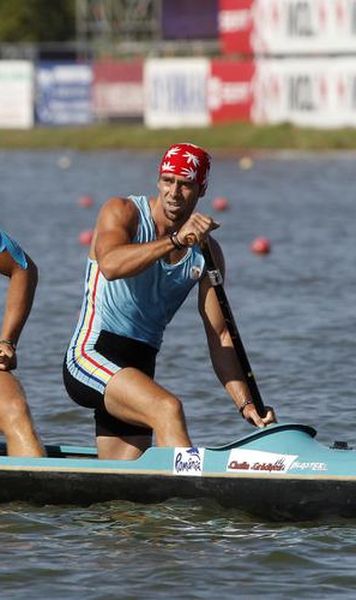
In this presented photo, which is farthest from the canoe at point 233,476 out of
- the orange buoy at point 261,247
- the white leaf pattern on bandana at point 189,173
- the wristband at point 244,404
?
the orange buoy at point 261,247

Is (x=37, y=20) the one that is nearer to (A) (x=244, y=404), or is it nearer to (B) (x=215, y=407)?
(B) (x=215, y=407)

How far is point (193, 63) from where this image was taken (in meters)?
50.1

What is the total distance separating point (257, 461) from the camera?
855cm

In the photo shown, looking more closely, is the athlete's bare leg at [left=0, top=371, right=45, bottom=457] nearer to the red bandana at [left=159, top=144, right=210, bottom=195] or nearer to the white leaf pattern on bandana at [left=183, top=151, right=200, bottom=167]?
the red bandana at [left=159, top=144, right=210, bottom=195]

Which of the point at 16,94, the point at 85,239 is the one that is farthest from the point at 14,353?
the point at 16,94

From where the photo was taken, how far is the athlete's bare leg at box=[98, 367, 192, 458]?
335 inches

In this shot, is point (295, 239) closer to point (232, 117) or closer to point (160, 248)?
point (160, 248)

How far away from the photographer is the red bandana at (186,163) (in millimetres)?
8562

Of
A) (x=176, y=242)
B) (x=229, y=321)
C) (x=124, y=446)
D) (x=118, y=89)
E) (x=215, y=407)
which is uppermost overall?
(x=176, y=242)

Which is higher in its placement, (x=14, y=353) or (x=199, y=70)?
(x=14, y=353)

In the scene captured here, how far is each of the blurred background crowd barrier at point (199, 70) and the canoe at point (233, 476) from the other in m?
38.4

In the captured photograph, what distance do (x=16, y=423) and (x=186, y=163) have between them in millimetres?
1536

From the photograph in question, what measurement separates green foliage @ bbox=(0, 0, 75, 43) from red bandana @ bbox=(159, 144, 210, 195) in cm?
6684

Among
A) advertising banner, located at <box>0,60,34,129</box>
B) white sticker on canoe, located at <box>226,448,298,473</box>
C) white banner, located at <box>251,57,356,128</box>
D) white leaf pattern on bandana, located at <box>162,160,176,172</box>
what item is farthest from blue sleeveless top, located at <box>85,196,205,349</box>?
advertising banner, located at <box>0,60,34,129</box>
